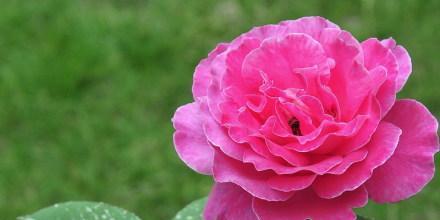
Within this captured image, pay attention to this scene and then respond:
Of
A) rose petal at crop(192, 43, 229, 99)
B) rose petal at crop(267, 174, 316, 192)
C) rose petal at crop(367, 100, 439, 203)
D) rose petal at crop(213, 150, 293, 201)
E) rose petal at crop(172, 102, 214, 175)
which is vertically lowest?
rose petal at crop(367, 100, 439, 203)

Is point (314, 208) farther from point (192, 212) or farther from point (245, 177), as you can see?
point (192, 212)

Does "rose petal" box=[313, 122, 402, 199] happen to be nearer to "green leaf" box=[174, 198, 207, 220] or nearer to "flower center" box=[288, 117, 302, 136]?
"flower center" box=[288, 117, 302, 136]

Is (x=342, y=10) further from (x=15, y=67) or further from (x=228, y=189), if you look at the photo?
(x=228, y=189)

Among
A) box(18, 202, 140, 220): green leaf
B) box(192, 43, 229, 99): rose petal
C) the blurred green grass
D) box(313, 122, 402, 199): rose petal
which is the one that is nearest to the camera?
box(313, 122, 402, 199): rose petal

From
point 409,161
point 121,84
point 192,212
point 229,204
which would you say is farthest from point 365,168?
point 121,84

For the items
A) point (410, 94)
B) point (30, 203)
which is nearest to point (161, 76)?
point (30, 203)

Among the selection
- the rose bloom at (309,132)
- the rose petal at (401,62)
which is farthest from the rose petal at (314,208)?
the rose petal at (401,62)

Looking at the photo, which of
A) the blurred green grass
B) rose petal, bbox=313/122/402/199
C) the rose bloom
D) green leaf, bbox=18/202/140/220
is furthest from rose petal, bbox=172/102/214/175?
the blurred green grass

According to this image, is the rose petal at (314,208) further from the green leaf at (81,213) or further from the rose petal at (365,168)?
the green leaf at (81,213)
